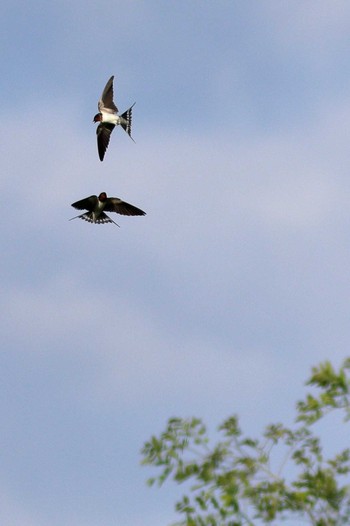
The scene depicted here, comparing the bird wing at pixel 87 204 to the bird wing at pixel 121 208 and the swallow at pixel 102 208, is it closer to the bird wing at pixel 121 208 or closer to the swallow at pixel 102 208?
the swallow at pixel 102 208

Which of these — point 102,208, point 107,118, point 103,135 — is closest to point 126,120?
point 107,118

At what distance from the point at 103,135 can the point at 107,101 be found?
130 centimetres

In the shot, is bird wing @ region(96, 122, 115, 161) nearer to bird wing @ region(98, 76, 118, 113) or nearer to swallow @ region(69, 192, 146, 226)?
bird wing @ region(98, 76, 118, 113)

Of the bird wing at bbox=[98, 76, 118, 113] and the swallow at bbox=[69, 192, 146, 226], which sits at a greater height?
the bird wing at bbox=[98, 76, 118, 113]

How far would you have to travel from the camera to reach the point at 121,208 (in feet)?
100

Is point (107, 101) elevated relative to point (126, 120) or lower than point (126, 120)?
elevated

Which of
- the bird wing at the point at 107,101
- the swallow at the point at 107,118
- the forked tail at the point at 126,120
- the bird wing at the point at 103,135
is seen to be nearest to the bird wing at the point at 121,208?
the bird wing at the point at 103,135

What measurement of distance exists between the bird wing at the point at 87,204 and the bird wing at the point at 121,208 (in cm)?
41

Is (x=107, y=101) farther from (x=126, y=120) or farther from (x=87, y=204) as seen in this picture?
(x=87, y=204)

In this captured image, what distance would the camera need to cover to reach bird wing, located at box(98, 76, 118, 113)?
112 feet

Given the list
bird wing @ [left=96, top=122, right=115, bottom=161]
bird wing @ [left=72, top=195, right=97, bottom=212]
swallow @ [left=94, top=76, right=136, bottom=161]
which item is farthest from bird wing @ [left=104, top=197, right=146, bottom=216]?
swallow @ [left=94, top=76, right=136, bottom=161]

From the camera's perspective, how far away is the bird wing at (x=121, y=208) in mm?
30250

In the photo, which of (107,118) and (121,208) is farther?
(107,118)

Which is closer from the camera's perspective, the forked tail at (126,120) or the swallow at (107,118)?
the swallow at (107,118)
